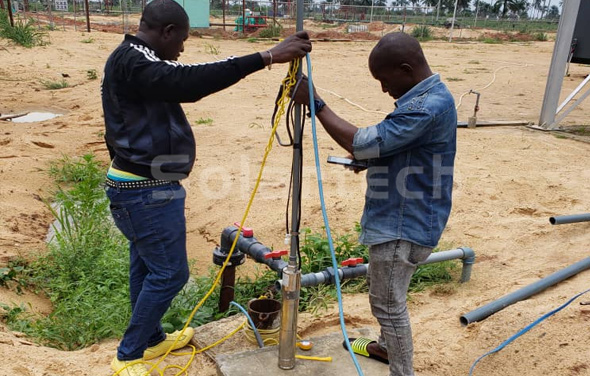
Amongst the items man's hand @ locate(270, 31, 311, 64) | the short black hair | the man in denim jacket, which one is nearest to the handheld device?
the man in denim jacket

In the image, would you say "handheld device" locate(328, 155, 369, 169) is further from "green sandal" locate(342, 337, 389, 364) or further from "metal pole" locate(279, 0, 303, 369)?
"green sandal" locate(342, 337, 389, 364)

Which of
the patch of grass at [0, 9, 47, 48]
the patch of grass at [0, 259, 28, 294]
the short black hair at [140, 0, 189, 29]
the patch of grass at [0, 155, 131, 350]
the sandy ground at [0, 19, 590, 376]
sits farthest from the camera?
the patch of grass at [0, 9, 47, 48]

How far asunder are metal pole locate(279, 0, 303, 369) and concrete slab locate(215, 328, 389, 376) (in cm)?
8

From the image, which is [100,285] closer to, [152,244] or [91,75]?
[152,244]

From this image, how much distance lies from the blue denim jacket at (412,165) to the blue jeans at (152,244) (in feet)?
3.13

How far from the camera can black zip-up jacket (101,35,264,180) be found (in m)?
2.28

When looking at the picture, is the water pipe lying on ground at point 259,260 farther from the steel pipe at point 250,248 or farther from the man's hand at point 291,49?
the man's hand at point 291,49

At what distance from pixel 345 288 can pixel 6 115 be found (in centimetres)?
793

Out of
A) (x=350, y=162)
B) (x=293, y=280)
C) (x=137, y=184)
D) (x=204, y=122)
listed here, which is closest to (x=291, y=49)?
(x=350, y=162)

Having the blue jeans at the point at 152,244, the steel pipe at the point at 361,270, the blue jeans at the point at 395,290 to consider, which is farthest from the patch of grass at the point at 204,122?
the blue jeans at the point at 395,290

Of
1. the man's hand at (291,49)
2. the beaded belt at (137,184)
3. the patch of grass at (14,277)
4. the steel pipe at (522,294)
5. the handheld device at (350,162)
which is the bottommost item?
the patch of grass at (14,277)

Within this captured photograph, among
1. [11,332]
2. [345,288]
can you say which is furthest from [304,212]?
[11,332]

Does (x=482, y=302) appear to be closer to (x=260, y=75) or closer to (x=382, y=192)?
(x=382, y=192)

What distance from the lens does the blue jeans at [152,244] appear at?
254cm
